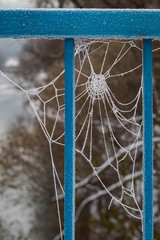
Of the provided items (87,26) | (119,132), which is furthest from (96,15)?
(119,132)

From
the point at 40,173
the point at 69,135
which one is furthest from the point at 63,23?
the point at 40,173

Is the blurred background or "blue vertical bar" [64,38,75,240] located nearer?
"blue vertical bar" [64,38,75,240]

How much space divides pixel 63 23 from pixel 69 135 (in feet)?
0.53

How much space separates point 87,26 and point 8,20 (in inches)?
4.4

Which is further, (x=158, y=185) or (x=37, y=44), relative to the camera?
(x=37, y=44)

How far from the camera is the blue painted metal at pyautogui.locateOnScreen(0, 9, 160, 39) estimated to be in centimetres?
46

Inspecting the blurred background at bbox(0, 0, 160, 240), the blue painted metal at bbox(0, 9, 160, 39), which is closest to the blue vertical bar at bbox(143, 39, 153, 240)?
the blue painted metal at bbox(0, 9, 160, 39)

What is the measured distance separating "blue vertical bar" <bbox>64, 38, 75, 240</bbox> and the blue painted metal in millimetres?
22

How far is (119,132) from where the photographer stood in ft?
14.2

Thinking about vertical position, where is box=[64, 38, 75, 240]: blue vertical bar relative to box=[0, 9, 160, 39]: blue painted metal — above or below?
below

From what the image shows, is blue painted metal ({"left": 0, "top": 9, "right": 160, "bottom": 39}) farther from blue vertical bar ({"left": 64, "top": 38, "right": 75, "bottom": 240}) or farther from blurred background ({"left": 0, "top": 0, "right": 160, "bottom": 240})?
blurred background ({"left": 0, "top": 0, "right": 160, "bottom": 240})

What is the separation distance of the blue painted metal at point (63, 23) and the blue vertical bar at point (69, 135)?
2 centimetres

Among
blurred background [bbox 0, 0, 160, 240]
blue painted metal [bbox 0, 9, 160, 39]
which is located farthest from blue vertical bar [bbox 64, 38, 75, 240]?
blurred background [bbox 0, 0, 160, 240]

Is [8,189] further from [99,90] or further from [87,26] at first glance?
[87,26]
